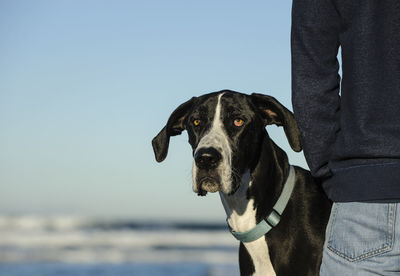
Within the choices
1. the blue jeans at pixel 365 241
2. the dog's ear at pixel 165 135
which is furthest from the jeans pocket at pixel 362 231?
the dog's ear at pixel 165 135

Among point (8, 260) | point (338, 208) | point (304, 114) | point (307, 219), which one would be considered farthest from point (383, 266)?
point (8, 260)

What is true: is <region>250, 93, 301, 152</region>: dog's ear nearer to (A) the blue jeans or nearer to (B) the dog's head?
(B) the dog's head

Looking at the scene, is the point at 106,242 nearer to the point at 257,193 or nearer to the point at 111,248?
the point at 111,248

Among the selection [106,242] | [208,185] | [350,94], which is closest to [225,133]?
[208,185]

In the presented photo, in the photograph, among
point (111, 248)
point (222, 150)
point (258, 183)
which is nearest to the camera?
point (222, 150)

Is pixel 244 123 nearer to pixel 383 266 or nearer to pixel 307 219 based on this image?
pixel 307 219

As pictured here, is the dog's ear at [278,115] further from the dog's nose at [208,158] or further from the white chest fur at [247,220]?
the dog's nose at [208,158]

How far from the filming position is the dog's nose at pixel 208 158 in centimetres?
443

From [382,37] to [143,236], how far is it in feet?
86.5

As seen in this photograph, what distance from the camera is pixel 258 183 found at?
462 centimetres

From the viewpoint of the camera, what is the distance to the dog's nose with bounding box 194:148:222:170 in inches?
174

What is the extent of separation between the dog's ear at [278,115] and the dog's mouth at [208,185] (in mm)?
685

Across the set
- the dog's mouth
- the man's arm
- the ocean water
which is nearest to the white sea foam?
the ocean water

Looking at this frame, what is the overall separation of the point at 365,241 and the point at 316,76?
827 mm
